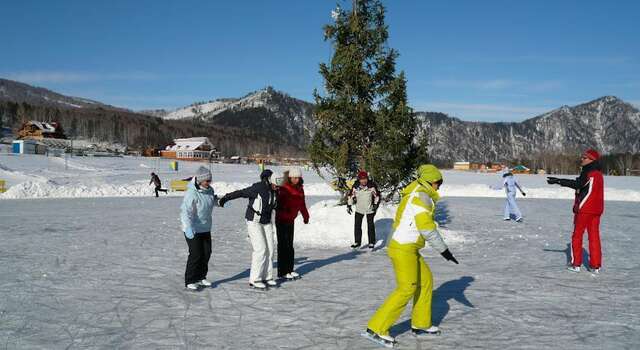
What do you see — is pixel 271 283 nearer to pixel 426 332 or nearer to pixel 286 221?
pixel 286 221

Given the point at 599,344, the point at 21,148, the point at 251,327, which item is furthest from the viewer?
the point at 21,148

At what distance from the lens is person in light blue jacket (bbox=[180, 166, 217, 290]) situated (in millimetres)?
7086

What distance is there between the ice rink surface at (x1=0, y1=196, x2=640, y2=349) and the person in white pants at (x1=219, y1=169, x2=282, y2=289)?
13.5 inches

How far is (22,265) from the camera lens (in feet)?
29.9

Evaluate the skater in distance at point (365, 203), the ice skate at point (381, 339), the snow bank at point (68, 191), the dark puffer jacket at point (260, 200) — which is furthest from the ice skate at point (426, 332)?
the snow bank at point (68, 191)

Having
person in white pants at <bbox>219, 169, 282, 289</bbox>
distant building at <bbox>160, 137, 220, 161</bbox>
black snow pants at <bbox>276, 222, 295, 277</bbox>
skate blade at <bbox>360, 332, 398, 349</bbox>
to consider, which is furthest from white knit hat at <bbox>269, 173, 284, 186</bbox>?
distant building at <bbox>160, 137, 220, 161</bbox>

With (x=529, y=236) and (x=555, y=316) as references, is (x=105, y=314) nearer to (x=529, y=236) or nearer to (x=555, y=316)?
(x=555, y=316)

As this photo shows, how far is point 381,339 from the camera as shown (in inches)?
203

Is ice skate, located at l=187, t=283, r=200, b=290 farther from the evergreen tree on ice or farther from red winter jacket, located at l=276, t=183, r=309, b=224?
the evergreen tree on ice

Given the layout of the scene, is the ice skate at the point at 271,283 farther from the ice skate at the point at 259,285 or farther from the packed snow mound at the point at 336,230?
the packed snow mound at the point at 336,230

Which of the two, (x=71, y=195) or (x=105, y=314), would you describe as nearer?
(x=105, y=314)

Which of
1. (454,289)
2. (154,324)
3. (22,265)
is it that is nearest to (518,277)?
(454,289)

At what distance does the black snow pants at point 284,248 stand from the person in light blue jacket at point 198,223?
122cm

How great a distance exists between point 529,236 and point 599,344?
886cm
